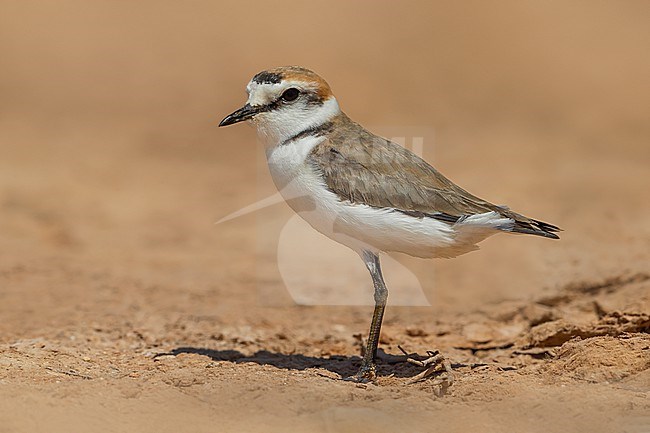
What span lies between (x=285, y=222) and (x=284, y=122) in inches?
206

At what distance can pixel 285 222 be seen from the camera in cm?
1133

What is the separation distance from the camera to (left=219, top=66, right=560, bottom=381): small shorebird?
586 cm

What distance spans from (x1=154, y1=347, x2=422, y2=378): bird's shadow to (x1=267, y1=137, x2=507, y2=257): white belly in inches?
35.8

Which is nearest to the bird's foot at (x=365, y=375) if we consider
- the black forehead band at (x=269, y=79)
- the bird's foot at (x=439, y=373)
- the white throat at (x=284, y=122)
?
the bird's foot at (x=439, y=373)

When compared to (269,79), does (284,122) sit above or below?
below

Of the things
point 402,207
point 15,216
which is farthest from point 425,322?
point 15,216

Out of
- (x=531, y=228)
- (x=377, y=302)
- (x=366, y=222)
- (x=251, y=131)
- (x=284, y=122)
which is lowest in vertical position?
(x=377, y=302)

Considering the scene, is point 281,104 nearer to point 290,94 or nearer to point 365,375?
point 290,94

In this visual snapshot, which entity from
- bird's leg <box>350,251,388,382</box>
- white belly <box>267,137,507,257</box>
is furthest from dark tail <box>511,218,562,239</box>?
bird's leg <box>350,251,388,382</box>

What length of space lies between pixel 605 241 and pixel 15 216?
22.8 ft

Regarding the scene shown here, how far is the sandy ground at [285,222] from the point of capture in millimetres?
5141

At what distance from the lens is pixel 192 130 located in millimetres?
14758

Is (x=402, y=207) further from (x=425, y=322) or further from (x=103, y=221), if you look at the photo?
(x=103, y=221)

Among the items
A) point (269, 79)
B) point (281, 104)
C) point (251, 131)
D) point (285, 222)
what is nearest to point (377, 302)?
point (281, 104)
